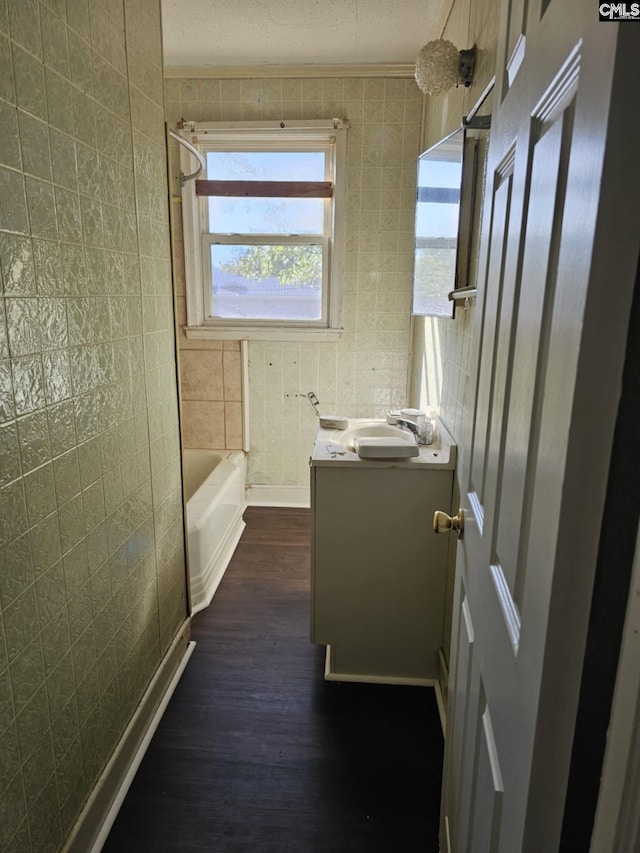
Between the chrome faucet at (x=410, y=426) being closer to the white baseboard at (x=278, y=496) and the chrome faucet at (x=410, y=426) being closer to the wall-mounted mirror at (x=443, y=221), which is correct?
the wall-mounted mirror at (x=443, y=221)

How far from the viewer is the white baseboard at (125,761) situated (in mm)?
1308

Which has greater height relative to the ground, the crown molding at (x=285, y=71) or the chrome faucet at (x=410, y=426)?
the crown molding at (x=285, y=71)

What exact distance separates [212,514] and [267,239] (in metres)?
1.68

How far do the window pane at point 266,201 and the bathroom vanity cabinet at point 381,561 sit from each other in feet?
5.93

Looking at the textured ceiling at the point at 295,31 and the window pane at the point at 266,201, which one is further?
the window pane at the point at 266,201

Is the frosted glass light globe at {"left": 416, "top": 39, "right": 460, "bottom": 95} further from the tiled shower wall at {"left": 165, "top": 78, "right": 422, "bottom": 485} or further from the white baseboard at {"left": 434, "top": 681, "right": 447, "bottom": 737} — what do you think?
the white baseboard at {"left": 434, "top": 681, "right": 447, "bottom": 737}

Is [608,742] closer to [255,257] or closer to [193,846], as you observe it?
[193,846]

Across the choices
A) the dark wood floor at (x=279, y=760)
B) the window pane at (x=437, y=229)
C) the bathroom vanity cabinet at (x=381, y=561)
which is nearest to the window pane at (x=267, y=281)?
the window pane at (x=437, y=229)

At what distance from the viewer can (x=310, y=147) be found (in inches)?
122

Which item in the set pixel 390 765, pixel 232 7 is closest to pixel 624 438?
pixel 390 765

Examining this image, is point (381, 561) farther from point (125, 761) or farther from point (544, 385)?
point (544, 385)

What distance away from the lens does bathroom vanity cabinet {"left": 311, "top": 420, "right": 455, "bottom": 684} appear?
1817mm

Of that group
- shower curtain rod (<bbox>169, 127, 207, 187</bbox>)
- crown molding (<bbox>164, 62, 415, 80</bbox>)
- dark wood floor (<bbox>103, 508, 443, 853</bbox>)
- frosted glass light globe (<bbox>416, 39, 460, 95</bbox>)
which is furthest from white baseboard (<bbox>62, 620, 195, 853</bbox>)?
crown molding (<bbox>164, 62, 415, 80</bbox>)

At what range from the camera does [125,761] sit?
60.2 inches
